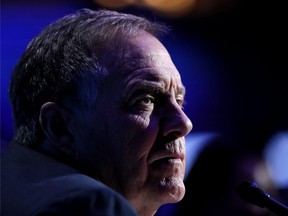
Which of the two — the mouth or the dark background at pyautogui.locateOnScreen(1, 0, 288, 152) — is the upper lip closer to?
the mouth

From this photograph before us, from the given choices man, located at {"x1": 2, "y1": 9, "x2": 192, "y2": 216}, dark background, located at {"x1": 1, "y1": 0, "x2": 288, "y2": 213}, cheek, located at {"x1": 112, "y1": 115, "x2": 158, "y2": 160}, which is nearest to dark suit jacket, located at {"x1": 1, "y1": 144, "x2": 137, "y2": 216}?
man, located at {"x1": 2, "y1": 9, "x2": 192, "y2": 216}

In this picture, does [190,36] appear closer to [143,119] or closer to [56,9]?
[56,9]

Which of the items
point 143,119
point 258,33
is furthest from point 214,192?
point 143,119

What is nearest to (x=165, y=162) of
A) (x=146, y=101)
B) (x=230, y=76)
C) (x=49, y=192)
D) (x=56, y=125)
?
(x=146, y=101)

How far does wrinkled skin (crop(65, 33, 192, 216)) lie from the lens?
48.7 inches

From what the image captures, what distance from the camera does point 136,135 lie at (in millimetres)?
1258

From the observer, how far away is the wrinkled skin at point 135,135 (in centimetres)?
124

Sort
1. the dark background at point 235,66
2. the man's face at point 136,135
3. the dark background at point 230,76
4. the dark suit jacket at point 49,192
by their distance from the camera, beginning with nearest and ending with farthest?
the dark suit jacket at point 49,192, the man's face at point 136,135, the dark background at point 230,76, the dark background at point 235,66

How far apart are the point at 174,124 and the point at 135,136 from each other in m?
0.10

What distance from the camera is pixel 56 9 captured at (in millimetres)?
2160

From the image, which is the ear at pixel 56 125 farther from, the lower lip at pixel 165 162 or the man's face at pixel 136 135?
the lower lip at pixel 165 162

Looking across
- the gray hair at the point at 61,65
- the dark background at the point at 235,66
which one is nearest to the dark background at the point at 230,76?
the dark background at the point at 235,66

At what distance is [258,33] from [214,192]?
0.96 metres

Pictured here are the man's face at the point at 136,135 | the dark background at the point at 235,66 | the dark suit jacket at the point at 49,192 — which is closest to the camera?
the dark suit jacket at the point at 49,192
